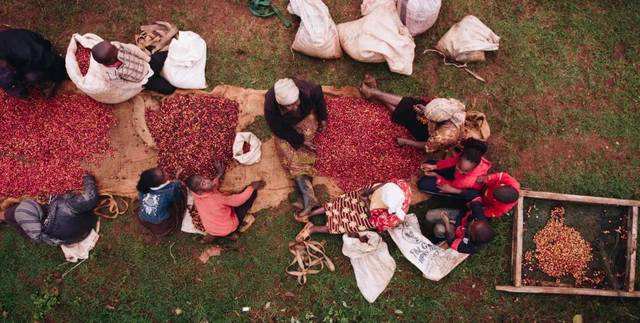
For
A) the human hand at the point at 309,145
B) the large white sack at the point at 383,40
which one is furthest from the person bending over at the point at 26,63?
the large white sack at the point at 383,40

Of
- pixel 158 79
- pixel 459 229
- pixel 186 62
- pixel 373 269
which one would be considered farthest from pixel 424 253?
pixel 158 79

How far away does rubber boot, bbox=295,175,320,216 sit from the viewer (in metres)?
5.02

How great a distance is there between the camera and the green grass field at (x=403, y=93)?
5141 millimetres

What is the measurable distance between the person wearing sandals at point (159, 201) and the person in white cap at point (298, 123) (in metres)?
1.27

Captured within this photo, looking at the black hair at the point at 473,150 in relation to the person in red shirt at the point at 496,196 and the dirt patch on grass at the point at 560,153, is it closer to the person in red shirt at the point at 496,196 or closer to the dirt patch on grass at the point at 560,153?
the person in red shirt at the point at 496,196

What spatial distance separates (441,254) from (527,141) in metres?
1.76

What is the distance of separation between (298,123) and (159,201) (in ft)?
5.68

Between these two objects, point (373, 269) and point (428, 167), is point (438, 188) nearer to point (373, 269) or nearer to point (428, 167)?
point (428, 167)

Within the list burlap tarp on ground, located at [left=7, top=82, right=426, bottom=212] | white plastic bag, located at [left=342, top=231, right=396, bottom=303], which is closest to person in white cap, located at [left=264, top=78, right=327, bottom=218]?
burlap tarp on ground, located at [left=7, top=82, right=426, bottom=212]

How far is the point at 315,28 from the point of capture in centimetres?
494

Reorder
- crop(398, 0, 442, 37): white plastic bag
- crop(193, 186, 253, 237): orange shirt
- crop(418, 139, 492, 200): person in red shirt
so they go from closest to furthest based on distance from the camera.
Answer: crop(418, 139, 492, 200): person in red shirt < crop(193, 186, 253, 237): orange shirt < crop(398, 0, 442, 37): white plastic bag

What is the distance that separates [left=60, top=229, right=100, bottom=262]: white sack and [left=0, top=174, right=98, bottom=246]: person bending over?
7cm

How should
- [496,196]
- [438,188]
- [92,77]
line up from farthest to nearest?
1. [438,188]
2. [92,77]
3. [496,196]

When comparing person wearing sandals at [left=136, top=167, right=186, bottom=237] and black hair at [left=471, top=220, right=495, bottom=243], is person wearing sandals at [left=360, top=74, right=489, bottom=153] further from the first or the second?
person wearing sandals at [left=136, top=167, right=186, bottom=237]
